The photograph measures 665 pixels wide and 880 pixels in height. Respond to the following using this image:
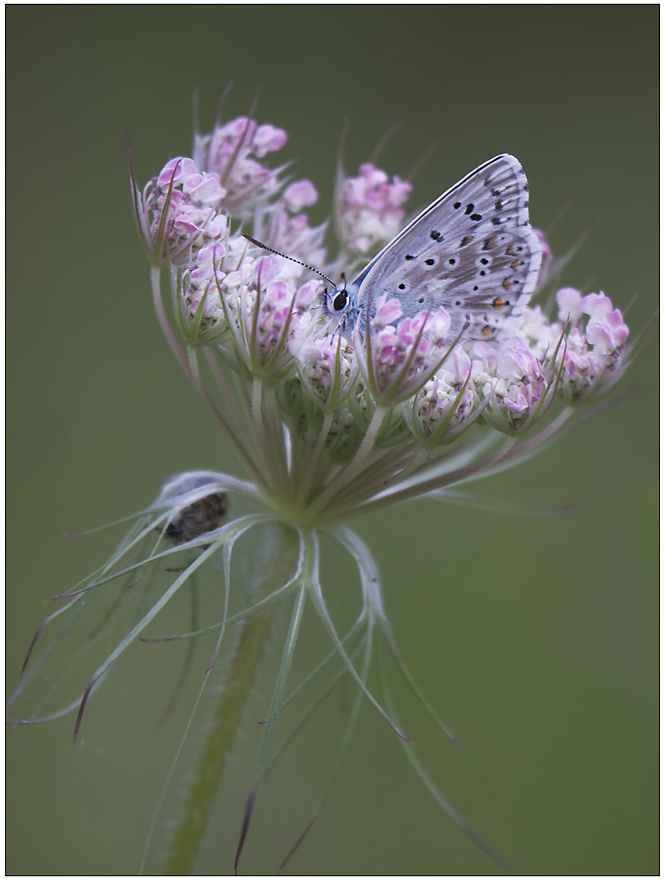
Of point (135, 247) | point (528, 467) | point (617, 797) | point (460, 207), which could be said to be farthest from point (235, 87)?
point (617, 797)

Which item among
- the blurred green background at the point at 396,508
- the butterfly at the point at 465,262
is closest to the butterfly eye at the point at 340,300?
the butterfly at the point at 465,262

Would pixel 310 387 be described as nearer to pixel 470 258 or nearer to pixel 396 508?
pixel 470 258

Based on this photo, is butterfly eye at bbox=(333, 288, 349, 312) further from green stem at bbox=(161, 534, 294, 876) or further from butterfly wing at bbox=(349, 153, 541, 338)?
green stem at bbox=(161, 534, 294, 876)

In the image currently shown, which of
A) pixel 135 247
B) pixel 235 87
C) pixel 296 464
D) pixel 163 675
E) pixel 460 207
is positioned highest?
pixel 235 87

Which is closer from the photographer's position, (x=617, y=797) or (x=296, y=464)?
(x=296, y=464)

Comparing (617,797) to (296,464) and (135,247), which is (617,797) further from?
(135,247)
